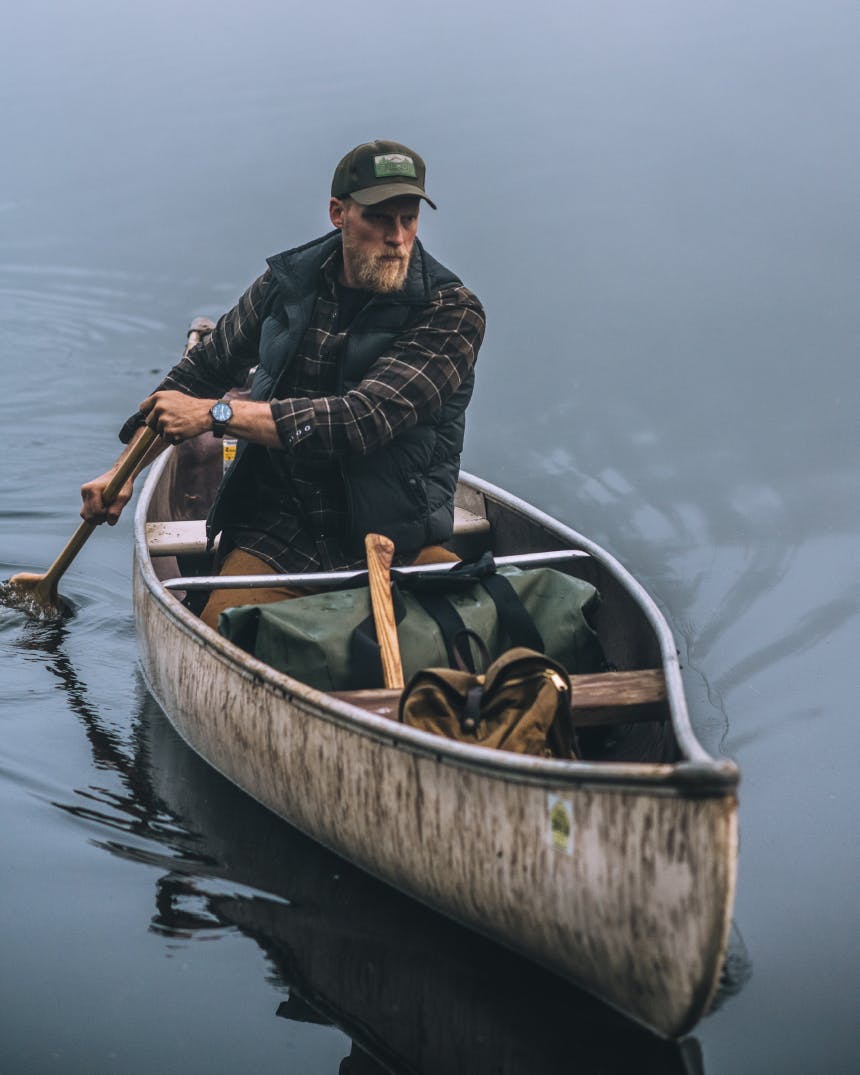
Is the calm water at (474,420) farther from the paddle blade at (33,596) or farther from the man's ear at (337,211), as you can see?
the man's ear at (337,211)

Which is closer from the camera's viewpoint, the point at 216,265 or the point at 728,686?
the point at 728,686

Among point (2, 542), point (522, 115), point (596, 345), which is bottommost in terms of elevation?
point (2, 542)

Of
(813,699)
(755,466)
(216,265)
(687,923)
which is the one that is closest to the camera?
(687,923)

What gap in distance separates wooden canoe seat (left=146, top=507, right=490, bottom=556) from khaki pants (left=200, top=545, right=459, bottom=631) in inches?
23.2

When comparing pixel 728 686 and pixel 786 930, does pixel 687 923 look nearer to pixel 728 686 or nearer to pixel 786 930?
pixel 786 930

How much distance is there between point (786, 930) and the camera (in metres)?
3.67

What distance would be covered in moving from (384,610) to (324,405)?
25.9 inches

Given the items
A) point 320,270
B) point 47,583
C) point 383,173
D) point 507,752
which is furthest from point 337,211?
point 47,583

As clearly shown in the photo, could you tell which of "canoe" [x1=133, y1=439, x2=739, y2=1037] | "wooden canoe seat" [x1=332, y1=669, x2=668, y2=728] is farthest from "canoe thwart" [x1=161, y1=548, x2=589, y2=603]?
"wooden canoe seat" [x1=332, y1=669, x2=668, y2=728]

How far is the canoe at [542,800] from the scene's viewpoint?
274 centimetres

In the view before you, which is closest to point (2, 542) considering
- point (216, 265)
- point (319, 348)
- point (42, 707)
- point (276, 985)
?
point (42, 707)

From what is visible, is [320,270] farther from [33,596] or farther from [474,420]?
[474,420]

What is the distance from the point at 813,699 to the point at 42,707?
2.75 m

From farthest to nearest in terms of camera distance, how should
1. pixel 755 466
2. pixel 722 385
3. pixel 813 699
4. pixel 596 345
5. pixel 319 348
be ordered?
pixel 596 345
pixel 722 385
pixel 755 466
pixel 813 699
pixel 319 348
